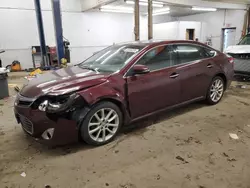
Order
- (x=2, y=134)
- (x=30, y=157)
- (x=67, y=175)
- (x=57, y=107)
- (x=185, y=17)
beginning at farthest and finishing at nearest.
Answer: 1. (x=185, y=17)
2. (x=2, y=134)
3. (x=30, y=157)
4. (x=57, y=107)
5. (x=67, y=175)

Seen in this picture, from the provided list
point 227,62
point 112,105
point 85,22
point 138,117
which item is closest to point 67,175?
point 112,105

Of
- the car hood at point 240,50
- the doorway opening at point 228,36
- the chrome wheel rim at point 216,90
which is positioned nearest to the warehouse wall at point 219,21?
the doorway opening at point 228,36

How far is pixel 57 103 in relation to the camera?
223cm

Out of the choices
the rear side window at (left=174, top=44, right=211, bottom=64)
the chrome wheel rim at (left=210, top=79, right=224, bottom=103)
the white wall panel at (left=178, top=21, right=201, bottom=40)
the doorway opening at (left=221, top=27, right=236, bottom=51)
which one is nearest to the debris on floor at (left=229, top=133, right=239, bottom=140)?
the chrome wheel rim at (left=210, top=79, right=224, bottom=103)

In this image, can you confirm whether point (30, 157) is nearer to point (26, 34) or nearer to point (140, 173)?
point (140, 173)

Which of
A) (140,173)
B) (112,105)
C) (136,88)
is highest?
(136,88)

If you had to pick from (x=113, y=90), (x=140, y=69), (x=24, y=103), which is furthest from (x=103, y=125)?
(x=24, y=103)

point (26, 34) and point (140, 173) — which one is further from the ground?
point (26, 34)

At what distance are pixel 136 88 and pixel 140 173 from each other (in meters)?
1.09

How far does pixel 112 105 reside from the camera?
2.53 m

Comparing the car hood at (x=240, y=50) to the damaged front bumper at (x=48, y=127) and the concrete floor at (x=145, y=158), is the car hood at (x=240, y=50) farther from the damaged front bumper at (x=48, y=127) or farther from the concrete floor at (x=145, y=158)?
the damaged front bumper at (x=48, y=127)

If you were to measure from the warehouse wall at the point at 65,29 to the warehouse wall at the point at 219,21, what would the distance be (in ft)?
17.1

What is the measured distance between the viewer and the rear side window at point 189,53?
323 cm

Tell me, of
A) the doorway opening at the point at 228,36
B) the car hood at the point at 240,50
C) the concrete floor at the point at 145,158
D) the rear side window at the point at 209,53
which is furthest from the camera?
the doorway opening at the point at 228,36
